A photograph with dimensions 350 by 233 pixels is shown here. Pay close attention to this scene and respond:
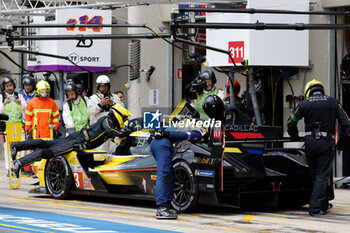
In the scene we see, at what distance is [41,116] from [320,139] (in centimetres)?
760

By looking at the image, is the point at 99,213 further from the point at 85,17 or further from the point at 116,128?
the point at 85,17

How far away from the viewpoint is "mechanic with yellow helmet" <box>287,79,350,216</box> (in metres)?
12.0

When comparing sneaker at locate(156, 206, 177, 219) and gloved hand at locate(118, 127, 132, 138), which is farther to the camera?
gloved hand at locate(118, 127, 132, 138)

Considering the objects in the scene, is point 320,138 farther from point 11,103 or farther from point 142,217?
point 11,103

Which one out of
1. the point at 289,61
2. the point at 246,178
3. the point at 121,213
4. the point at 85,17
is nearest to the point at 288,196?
the point at 246,178

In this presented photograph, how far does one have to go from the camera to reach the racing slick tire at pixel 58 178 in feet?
45.5

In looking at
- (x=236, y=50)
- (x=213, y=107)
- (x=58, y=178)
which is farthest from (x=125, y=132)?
(x=236, y=50)

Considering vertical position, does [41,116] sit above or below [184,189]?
above

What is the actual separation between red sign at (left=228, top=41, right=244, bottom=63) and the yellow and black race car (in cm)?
495

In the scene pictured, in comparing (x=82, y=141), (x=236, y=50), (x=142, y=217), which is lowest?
(x=142, y=217)

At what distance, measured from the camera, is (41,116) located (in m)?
17.9

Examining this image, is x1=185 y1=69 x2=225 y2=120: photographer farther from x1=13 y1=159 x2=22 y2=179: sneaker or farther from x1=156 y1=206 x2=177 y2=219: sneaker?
x1=156 y1=206 x2=177 y2=219: sneaker

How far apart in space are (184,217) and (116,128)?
7.70 ft

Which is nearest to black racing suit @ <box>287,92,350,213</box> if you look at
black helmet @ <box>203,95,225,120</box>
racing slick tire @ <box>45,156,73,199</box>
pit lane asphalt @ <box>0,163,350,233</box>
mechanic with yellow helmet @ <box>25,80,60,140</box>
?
pit lane asphalt @ <box>0,163,350,233</box>
